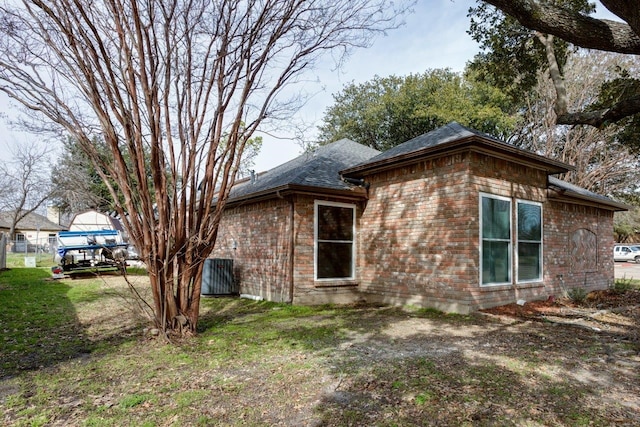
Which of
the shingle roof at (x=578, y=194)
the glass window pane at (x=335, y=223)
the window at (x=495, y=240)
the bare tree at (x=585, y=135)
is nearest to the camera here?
the window at (x=495, y=240)

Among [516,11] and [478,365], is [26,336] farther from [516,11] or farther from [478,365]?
[516,11]

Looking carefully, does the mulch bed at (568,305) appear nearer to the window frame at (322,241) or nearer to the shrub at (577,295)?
the shrub at (577,295)

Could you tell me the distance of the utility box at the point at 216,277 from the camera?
10.9 metres

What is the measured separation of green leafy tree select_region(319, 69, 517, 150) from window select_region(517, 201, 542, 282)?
15.9 m

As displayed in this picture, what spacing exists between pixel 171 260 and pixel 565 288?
31.8 ft

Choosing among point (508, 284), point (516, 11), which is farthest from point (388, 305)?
point (516, 11)

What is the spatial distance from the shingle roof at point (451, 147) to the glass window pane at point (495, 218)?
1077mm

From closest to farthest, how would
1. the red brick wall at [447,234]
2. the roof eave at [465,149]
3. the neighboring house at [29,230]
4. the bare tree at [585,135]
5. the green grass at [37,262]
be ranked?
the roof eave at [465,149], the red brick wall at [447,234], the bare tree at [585,135], the green grass at [37,262], the neighboring house at [29,230]

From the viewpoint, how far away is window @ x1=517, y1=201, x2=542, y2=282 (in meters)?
9.00

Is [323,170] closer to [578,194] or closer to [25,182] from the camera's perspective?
[578,194]

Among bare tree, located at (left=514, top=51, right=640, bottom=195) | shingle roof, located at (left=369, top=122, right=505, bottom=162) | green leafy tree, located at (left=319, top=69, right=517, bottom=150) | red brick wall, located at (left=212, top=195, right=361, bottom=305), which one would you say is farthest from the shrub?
green leafy tree, located at (left=319, top=69, right=517, bottom=150)

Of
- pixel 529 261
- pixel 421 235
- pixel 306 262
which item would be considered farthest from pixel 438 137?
pixel 306 262

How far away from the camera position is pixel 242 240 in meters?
11.4

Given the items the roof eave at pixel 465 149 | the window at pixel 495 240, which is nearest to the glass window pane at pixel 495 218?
the window at pixel 495 240
